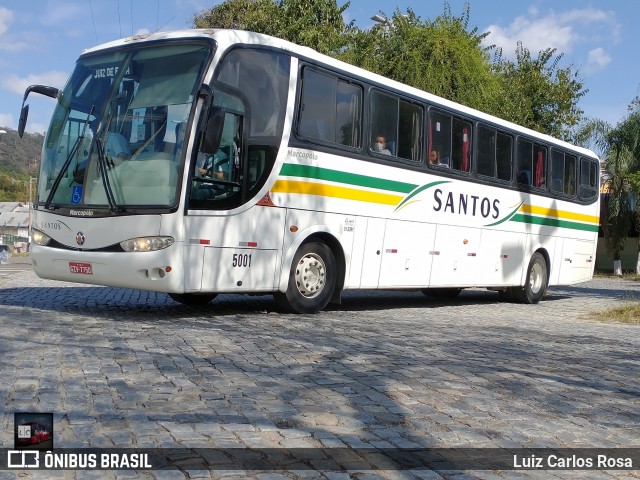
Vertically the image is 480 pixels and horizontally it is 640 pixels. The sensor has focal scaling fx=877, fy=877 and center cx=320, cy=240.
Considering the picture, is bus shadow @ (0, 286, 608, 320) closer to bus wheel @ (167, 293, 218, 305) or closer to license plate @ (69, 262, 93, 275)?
bus wheel @ (167, 293, 218, 305)

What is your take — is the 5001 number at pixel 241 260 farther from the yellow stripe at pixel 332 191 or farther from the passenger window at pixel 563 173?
the passenger window at pixel 563 173

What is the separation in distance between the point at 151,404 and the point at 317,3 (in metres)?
24.1

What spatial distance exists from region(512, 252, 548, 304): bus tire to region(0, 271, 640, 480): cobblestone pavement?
22.6 ft

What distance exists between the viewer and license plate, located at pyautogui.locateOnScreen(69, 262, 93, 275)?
1074 centimetres

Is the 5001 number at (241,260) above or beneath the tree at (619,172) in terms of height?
beneath

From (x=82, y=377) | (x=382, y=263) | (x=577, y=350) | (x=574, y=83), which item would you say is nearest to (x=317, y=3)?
(x=574, y=83)

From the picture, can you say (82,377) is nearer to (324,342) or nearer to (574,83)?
(324,342)

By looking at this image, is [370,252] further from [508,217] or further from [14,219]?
[14,219]

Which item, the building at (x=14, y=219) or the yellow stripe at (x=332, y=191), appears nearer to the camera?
the yellow stripe at (x=332, y=191)

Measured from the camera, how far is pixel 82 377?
6520 mm

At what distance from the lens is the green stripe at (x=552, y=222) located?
58.9ft

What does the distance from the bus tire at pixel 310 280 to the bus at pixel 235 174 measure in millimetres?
22

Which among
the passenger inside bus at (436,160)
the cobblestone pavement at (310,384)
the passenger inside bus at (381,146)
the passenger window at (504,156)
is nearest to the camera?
the cobblestone pavement at (310,384)

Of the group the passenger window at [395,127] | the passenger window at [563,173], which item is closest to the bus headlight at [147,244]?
the passenger window at [395,127]
